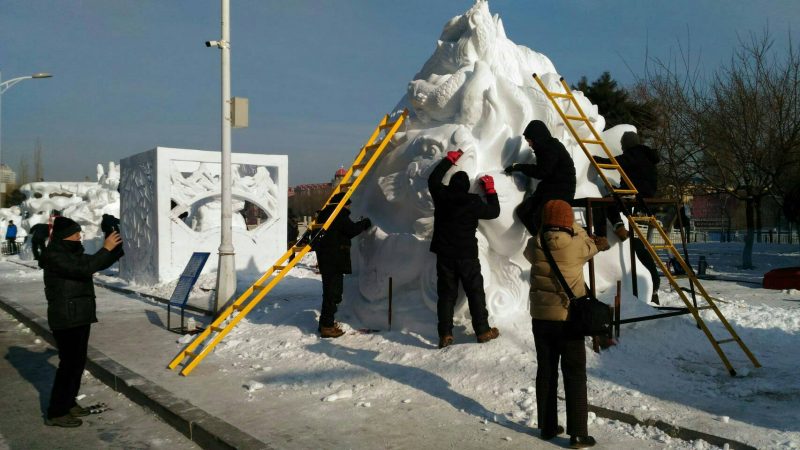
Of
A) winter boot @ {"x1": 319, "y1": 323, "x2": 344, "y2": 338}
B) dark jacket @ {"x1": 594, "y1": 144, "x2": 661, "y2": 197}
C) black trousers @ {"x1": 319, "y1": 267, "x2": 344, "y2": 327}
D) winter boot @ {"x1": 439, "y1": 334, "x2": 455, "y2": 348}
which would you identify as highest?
dark jacket @ {"x1": 594, "y1": 144, "x2": 661, "y2": 197}

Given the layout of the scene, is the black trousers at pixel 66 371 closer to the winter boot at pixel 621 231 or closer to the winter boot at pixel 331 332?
the winter boot at pixel 331 332

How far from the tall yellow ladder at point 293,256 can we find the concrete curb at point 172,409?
542 mm

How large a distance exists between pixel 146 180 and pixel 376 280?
10.0 meters

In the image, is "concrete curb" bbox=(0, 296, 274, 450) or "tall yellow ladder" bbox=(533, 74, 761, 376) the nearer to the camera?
"concrete curb" bbox=(0, 296, 274, 450)

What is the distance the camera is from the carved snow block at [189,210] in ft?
50.9

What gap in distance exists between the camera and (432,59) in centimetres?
873

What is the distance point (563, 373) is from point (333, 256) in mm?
4018

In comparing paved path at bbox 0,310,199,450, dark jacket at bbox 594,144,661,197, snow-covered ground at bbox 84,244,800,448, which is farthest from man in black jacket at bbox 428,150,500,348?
paved path at bbox 0,310,199,450

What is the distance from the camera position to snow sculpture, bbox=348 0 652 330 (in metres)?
7.31

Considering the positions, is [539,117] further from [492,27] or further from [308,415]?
[308,415]

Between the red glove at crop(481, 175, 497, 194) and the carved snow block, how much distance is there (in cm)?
891

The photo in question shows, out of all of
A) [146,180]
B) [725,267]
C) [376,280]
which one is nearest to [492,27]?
[376,280]

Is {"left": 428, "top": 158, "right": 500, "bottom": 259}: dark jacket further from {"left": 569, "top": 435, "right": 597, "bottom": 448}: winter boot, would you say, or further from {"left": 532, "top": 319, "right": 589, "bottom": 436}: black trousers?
{"left": 569, "top": 435, "right": 597, "bottom": 448}: winter boot

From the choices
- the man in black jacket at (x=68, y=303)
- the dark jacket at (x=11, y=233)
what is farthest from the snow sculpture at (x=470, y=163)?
the dark jacket at (x=11, y=233)
